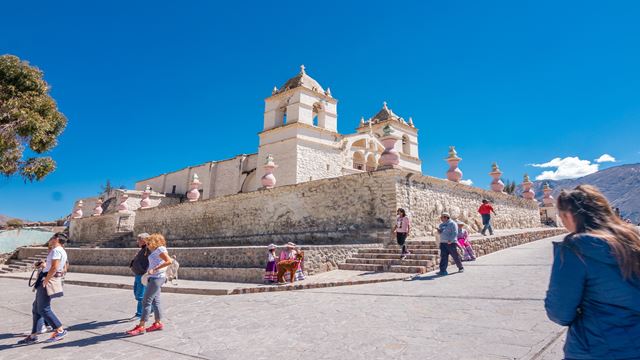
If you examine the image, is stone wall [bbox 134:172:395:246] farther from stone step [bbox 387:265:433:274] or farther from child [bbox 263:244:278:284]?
child [bbox 263:244:278:284]

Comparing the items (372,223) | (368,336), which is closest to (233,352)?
(368,336)

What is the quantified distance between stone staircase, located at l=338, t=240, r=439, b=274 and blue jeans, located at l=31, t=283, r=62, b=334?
6.69m

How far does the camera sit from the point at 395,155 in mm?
11812

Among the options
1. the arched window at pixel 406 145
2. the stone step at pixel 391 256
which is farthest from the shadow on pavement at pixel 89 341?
the arched window at pixel 406 145

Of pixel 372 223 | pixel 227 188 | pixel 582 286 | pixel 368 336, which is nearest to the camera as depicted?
pixel 582 286

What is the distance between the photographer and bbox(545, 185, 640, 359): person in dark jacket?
1.50 m

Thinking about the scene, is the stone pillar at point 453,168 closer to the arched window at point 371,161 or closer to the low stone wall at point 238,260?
the low stone wall at point 238,260

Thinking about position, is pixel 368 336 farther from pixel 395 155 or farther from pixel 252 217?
pixel 252 217

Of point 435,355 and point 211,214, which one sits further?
point 211,214

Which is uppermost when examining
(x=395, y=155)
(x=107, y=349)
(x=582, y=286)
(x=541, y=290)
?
(x=395, y=155)

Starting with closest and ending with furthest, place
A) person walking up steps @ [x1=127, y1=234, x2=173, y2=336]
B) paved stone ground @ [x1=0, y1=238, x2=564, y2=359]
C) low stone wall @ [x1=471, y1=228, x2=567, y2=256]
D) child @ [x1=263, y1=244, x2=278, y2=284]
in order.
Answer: paved stone ground @ [x1=0, y1=238, x2=564, y2=359] → person walking up steps @ [x1=127, y1=234, x2=173, y2=336] → child @ [x1=263, y1=244, x2=278, y2=284] → low stone wall @ [x1=471, y1=228, x2=567, y2=256]

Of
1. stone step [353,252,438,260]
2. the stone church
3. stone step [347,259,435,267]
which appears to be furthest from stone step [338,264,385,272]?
the stone church

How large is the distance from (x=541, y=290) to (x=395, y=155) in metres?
6.97

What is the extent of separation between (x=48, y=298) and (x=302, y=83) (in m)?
19.8
